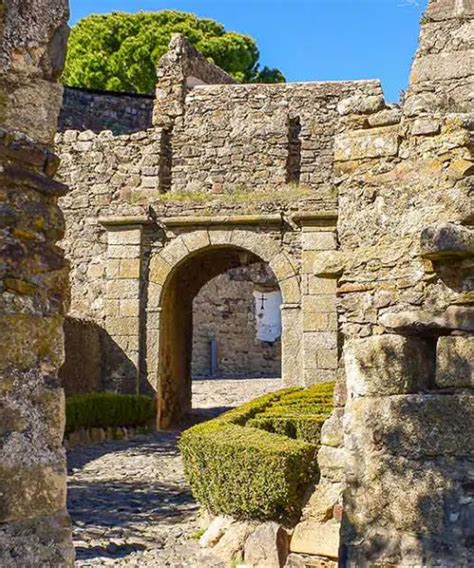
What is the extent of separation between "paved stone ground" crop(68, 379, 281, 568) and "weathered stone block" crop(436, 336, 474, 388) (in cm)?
284

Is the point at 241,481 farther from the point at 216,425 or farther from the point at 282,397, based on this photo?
the point at 282,397

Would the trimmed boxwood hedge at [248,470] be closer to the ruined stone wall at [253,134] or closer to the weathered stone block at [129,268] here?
the weathered stone block at [129,268]

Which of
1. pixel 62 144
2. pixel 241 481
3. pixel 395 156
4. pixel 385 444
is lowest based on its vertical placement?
pixel 241 481

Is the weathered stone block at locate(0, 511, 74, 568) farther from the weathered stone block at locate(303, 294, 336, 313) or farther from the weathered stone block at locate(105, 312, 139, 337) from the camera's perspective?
the weathered stone block at locate(105, 312, 139, 337)

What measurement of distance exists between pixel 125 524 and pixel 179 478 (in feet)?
7.61

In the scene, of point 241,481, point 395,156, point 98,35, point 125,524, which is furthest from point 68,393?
point 98,35

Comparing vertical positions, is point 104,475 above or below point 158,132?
below

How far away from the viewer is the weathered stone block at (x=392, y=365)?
3.98m

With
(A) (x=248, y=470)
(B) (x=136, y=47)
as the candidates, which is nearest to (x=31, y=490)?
(A) (x=248, y=470)

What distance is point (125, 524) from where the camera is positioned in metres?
7.28

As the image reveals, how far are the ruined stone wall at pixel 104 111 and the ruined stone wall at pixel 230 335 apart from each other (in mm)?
4900

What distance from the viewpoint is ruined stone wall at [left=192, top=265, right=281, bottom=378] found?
24.2 metres

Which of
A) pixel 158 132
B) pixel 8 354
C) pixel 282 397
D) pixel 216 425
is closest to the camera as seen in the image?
pixel 8 354

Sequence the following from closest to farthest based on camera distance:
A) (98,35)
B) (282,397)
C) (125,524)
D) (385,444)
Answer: (385,444)
(125,524)
(282,397)
(98,35)
